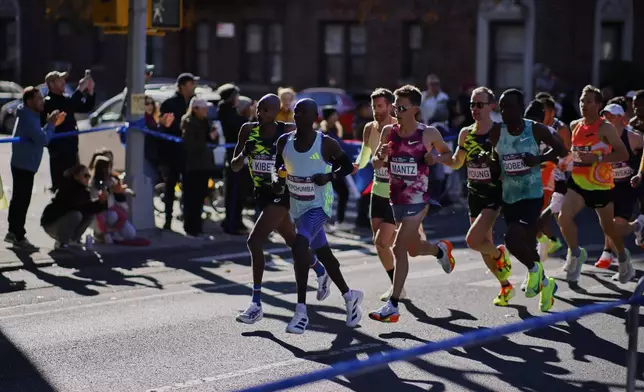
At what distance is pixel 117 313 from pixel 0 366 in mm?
2020

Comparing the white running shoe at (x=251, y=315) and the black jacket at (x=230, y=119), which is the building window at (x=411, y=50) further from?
the white running shoe at (x=251, y=315)

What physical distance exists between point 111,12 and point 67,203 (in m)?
2.25

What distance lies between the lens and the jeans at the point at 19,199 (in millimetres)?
13281

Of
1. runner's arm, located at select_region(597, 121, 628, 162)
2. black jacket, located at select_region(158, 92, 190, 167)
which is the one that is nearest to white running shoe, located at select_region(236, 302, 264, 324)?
runner's arm, located at select_region(597, 121, 628, 162)

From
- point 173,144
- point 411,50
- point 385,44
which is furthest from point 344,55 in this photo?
point 173,144

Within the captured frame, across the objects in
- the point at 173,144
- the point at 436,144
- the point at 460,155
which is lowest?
the point at 173,144

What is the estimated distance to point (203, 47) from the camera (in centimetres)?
3747

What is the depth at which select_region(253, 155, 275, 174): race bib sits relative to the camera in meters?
9.59

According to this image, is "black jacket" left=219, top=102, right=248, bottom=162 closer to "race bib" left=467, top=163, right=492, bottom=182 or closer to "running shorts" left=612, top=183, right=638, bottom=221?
"running shorts" left=612, top=183, right=638, bottom=221

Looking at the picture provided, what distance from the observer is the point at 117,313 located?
10055mm

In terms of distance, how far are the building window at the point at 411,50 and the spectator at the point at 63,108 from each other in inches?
745

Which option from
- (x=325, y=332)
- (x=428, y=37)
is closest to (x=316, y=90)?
(x=428, y=37)

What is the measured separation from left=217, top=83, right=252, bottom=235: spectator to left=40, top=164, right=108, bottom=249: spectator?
2210 mm

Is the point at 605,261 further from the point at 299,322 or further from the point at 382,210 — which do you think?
the point at 299,322
